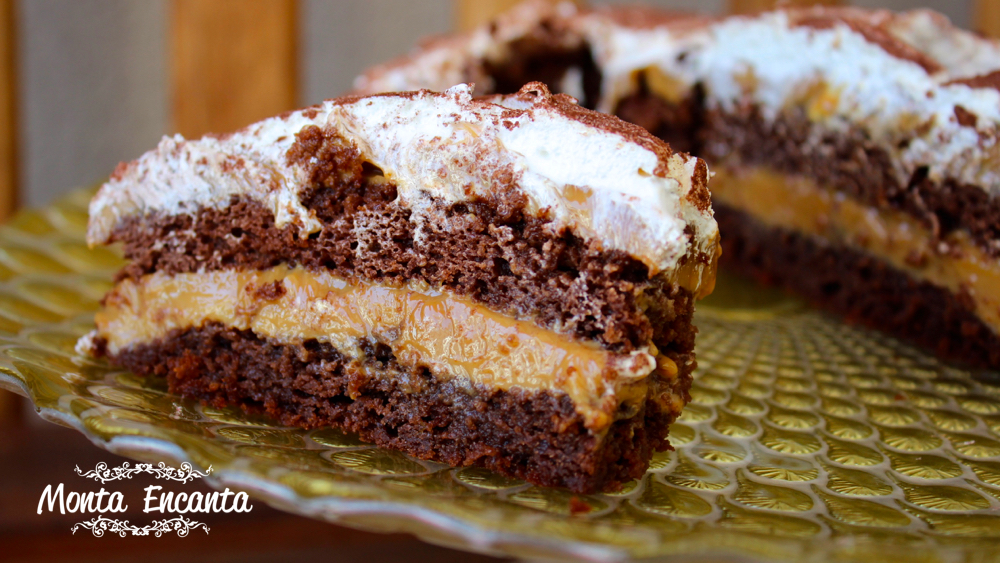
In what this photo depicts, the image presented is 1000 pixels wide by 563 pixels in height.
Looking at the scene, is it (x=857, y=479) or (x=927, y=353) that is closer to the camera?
(x=857, y=479)

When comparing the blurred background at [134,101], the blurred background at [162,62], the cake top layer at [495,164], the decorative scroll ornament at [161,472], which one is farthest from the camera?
the blurred background at [162,62]

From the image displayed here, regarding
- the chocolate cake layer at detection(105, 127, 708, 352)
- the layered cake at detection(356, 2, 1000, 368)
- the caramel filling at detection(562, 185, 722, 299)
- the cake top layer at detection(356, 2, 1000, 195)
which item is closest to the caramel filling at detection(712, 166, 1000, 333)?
the layered cake at detection(356, 2, 1000, 368)

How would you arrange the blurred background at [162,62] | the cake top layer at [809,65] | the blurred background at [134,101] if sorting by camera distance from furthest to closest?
the blurred background at [162,62], the blurred background at [134,101], the cake top layer at [809,65]

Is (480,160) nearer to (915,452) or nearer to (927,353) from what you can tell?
(915,452)

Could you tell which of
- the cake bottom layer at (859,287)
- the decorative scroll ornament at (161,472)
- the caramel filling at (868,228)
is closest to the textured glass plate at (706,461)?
the decorative scroll ornament at (161,472)

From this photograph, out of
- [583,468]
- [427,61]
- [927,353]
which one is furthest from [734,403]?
[427,61]

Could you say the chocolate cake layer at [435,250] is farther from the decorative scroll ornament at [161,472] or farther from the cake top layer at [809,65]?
the cake top layer at [809,65]

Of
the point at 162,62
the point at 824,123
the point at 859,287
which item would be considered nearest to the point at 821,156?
the point at 824,123
